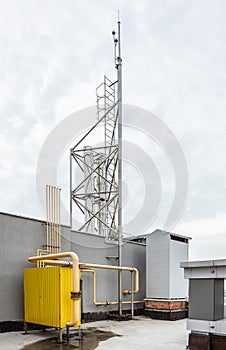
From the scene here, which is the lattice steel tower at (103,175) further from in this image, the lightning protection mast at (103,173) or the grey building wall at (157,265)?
the grey building wall at (157,265)

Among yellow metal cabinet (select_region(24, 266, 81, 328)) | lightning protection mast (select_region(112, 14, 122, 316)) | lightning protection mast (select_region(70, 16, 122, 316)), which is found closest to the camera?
yellow metal cabinet (select_region(24, 266, 81, 328))

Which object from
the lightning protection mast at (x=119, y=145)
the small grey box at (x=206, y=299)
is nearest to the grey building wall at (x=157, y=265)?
the lightning protection mast at (x=119, y=145)

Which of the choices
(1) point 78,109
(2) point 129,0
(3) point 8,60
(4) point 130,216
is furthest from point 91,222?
(2) point 129,0

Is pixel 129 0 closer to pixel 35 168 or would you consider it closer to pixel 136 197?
pixel 35 168

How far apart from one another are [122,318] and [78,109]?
Answer: 6.71 metres

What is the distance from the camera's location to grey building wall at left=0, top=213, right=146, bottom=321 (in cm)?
900

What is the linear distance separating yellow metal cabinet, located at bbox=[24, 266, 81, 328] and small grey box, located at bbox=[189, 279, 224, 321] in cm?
265

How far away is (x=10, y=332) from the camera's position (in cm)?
880

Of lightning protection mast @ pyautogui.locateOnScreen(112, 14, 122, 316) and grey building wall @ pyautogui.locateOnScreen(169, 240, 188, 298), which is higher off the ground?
lightning protection mast @ pyautogui.locateOnScreen(112, 14, 122, 316)

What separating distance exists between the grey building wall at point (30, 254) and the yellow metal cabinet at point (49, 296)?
38 cm

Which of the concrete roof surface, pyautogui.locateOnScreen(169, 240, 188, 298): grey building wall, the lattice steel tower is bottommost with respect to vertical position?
the concrete roof surface

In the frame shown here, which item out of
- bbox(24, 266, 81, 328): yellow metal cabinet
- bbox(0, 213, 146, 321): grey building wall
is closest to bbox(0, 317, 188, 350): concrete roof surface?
bbox(24, 266, 81, 328): yellow metal cabinet

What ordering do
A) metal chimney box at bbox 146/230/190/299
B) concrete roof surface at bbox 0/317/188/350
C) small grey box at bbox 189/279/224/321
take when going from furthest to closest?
metal chimney box at bbox 146/230/190/299
concrete roof surface at bbox 0/317/188/350
small grey box at bbox 189/279/224/321

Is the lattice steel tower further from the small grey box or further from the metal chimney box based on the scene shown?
the small grey box
